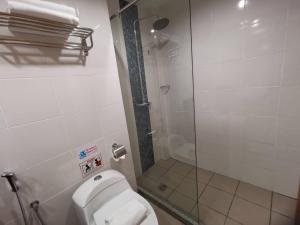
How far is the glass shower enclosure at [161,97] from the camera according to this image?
1.63 metres

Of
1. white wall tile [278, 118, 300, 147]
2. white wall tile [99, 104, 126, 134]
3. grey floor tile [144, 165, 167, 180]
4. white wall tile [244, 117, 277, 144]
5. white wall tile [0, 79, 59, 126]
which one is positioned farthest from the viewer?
grey floor tile [144, 165, 167, 180]

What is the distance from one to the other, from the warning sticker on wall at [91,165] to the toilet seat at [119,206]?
0.91ft

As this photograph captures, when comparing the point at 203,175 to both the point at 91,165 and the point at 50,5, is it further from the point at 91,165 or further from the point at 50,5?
the point at 50,5

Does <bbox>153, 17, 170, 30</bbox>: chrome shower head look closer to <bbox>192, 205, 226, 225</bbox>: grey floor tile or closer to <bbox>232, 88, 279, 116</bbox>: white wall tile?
<bbox>232, 88, 279, 116</bbox>: white wall tile

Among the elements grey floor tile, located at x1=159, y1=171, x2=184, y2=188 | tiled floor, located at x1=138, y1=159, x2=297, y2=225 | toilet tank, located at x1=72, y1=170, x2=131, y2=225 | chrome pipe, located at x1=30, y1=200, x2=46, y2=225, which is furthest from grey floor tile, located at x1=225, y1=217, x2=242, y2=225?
chrome pipe, located at x1=30, y1=200, x2=46, y2=225

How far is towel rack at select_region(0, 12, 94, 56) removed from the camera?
732 mm

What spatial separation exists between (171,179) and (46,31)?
6.18ft

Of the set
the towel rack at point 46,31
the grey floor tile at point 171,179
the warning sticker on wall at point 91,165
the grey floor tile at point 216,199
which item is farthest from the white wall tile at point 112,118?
the grey floor tile at point 216,199

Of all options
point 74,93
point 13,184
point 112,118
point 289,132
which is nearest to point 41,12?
point 74,93

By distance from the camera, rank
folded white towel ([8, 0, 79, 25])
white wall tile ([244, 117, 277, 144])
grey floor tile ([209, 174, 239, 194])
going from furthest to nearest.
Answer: grey floor tile ([209, 174, 239, 194]) < white wall tile ([244, 117, 277, 144]) < folded white towel ([8, 0, 79, 25])

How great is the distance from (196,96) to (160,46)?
791 millimetres

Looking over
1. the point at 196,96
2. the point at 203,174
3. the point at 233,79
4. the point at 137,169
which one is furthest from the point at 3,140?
the point at 203,174

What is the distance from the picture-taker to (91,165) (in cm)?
119

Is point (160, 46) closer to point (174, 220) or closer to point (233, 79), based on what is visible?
point (233, 79)
